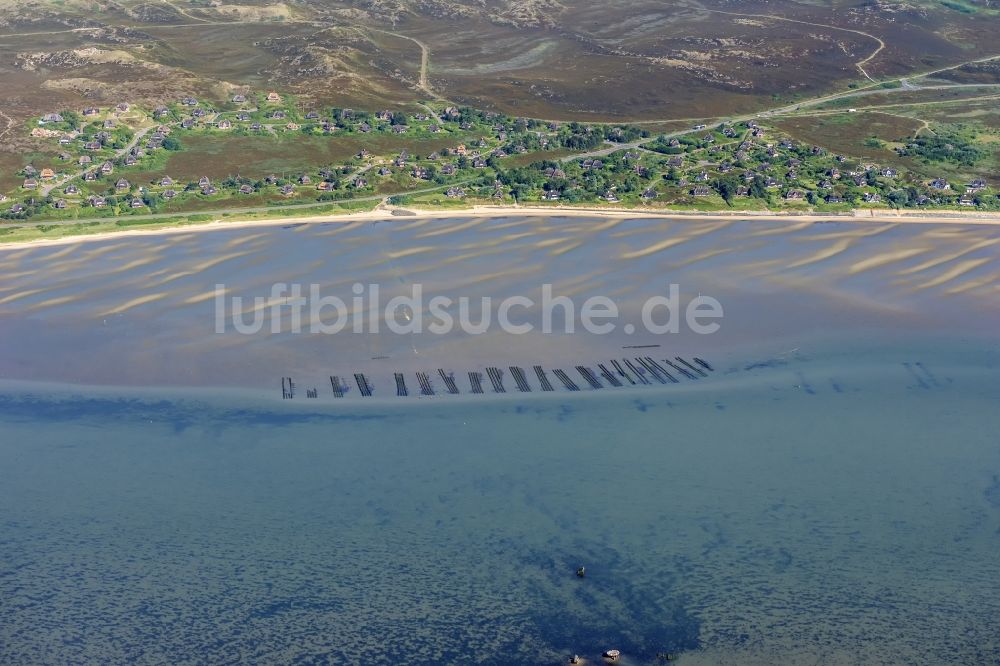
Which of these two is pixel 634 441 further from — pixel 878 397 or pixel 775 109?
pixel 775 109

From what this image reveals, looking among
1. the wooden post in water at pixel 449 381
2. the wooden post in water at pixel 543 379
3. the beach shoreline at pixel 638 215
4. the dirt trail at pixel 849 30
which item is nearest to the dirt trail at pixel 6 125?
the beach shoreline at pixel 638 215

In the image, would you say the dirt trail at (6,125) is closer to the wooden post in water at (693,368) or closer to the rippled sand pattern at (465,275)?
the rippled sand pattern at (465,275)

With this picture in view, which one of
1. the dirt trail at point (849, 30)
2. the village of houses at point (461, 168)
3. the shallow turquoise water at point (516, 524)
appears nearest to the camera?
the shallow turquoise water at point (516, 524)

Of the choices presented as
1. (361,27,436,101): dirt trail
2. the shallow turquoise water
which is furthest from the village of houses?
the shallow turquoise water

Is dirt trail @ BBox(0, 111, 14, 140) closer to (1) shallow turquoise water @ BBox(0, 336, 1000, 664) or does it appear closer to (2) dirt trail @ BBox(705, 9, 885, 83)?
(1) shallow turquoise water @ BBox(0, 336, 1000, 664)

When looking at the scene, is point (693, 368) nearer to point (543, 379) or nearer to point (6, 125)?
point (543, 379)

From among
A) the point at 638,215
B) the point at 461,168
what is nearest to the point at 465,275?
the point at 638,215
